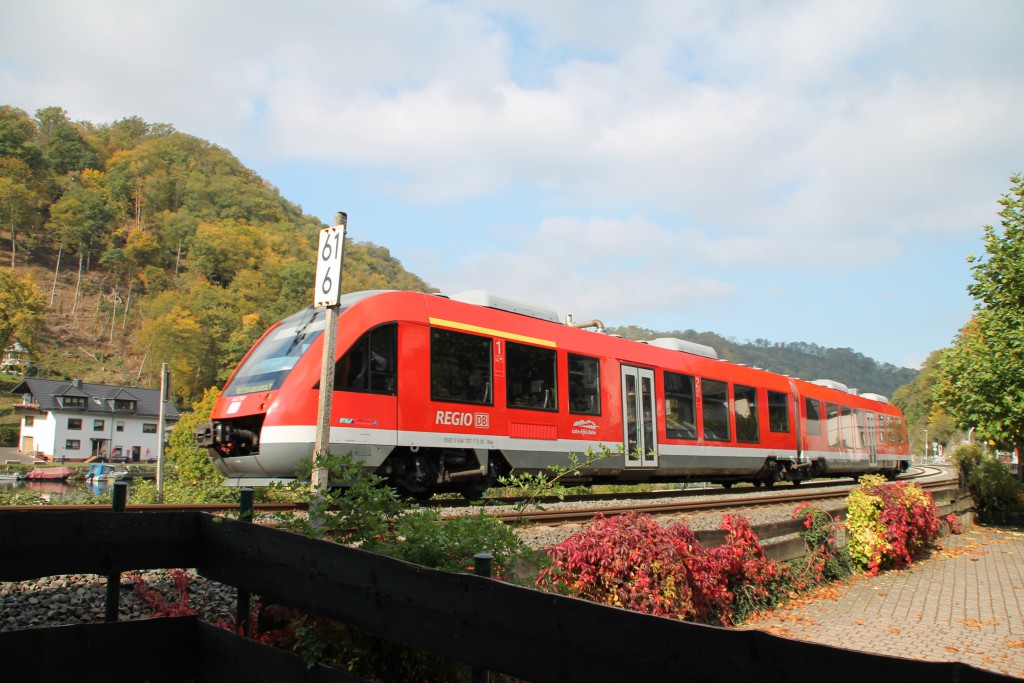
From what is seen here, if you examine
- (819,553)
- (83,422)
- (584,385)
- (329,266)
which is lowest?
(819,553)

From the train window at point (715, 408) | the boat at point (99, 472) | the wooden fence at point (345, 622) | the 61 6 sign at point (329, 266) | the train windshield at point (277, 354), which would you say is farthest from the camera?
the boat at point (99, 472)

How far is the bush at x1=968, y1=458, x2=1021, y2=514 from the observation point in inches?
726

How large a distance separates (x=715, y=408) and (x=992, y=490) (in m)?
7.76

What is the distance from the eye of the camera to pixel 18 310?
3201 inches

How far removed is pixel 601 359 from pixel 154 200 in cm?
14778

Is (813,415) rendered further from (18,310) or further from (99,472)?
(18,310)

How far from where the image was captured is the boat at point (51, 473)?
54.9 metres


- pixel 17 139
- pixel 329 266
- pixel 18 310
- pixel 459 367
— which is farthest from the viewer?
pixel 17 139

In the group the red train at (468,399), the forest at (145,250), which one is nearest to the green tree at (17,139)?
the forest at (145,250)

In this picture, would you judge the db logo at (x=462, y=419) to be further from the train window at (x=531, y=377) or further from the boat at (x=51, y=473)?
the boat at (x=51, y=473)

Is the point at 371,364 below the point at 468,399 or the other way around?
the other way around

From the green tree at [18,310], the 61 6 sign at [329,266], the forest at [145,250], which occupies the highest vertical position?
the forest at [145,250]

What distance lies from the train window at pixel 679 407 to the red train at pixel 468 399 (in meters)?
0.04

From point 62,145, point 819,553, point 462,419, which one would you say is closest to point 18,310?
point 62,145
